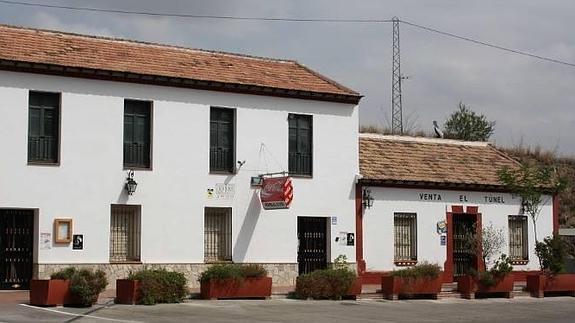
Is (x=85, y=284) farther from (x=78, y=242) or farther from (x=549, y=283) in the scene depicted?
(x=549, y=283)

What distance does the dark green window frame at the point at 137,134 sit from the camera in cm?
2636

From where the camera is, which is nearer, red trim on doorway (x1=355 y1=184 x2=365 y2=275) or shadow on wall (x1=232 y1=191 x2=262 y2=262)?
shadow on wall (x1=232 y1=191 x2=262 y2=262)

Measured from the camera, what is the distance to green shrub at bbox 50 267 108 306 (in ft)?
70.4

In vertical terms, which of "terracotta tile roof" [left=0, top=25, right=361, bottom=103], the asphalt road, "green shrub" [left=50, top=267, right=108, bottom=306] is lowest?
the asphalt road

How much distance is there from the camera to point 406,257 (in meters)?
31.5

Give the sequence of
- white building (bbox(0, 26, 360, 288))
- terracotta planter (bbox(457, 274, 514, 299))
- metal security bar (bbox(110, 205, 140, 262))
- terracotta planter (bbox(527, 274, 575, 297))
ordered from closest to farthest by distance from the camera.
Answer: white building (bbox(0, 26, 360, 288))
metal security bar (bbox(110, 205, 140, 262))
terracotta planter (bbox(457, 274, 514, 299))
terracotta planter (bbox(527, 274, 575, 297))

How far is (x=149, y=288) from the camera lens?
2247 centimetres

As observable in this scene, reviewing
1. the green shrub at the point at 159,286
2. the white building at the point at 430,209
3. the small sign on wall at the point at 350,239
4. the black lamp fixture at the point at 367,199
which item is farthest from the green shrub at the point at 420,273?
the green shrub at the point at 159,286

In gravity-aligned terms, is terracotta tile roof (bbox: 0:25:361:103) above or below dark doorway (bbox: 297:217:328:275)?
above

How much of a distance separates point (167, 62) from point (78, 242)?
21.4ft

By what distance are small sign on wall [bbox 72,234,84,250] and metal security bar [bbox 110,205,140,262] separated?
1.03 meters

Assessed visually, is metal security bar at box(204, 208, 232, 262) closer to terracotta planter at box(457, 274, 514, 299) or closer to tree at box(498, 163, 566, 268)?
terracotta planter at box(457, 274, 514, 299)

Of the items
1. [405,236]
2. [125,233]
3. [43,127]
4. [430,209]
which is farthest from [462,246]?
[43,127]

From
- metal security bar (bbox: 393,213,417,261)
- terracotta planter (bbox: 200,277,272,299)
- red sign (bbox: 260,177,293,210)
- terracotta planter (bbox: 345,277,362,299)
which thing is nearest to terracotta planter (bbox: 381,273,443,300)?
terracotta planter (bbox: 345,277,362,299)
